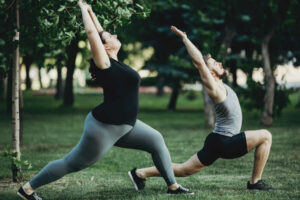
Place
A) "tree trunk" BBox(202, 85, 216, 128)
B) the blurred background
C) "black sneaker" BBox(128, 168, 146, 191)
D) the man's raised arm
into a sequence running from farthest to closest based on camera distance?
"tree trunk" BBox(202, 85, 216, 128), the blurred background, "black sneaker" BBox(128, 168, 146, 191), the man's raised arm

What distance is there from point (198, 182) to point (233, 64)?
18.8 metres

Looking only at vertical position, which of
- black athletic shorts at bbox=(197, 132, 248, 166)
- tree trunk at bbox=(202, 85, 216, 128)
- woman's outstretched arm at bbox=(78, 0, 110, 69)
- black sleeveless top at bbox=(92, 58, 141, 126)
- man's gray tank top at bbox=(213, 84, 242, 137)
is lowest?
tree trunk at bbox=(202, 85, 216, 128)

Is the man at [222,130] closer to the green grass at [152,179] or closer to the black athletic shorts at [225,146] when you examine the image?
the black athletic shorts at [225,146]

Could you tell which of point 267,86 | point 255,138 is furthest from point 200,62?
point 267,86

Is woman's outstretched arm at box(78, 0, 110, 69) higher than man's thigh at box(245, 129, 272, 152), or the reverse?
woman's outstretched arm at box(78, 0, 110, 69)

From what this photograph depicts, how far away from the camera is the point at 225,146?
639 cm

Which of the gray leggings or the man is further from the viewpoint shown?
the man

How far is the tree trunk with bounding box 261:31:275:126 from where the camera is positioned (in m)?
18.6

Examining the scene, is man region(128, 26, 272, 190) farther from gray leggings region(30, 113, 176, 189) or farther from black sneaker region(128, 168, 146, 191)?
black sneaker region(128, 168, 146, 191)

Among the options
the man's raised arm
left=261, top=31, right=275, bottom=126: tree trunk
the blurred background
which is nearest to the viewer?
the man's raised arm

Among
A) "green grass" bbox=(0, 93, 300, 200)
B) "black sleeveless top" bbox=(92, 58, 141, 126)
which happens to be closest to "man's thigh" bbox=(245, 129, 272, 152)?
"green grass" bbox=(0, 93, 300, 200)

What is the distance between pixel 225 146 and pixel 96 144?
5.23 ft

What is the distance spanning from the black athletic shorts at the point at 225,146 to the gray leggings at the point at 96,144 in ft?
1.95

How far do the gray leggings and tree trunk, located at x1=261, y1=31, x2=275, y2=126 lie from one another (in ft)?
42.2
